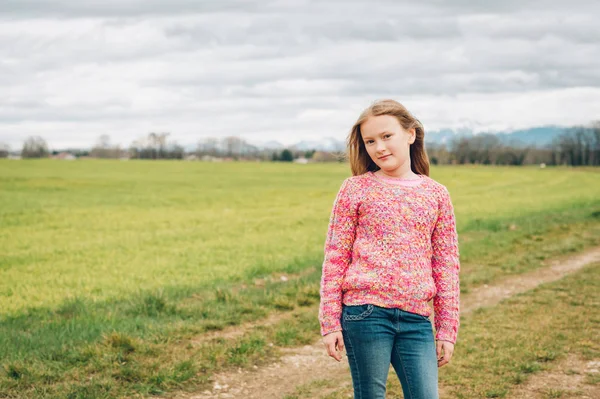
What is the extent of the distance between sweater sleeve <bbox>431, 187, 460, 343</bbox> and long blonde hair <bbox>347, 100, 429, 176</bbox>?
34cm

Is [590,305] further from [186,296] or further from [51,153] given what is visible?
[51,153]

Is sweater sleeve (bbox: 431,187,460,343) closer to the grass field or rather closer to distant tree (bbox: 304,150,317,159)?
the grass field

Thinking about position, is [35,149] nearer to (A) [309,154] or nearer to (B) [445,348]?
(A) [309,154]

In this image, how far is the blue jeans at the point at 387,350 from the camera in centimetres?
324

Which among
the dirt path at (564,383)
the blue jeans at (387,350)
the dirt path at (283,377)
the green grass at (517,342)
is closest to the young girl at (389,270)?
the blue jeans at (387,350)

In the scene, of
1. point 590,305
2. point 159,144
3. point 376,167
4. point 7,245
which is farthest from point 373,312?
point 159,144

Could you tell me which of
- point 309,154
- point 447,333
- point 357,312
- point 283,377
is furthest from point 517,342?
point 309,154

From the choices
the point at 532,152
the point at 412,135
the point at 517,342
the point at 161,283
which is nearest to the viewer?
the point at 412,135

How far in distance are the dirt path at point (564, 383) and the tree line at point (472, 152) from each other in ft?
393

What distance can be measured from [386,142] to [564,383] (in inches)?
149

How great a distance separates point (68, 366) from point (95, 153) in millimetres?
162881

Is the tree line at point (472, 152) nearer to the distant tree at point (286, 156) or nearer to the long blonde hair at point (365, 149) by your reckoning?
the distant tree at point (286, 156)

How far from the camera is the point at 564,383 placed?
19.8 ft

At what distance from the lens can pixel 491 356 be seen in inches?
269
